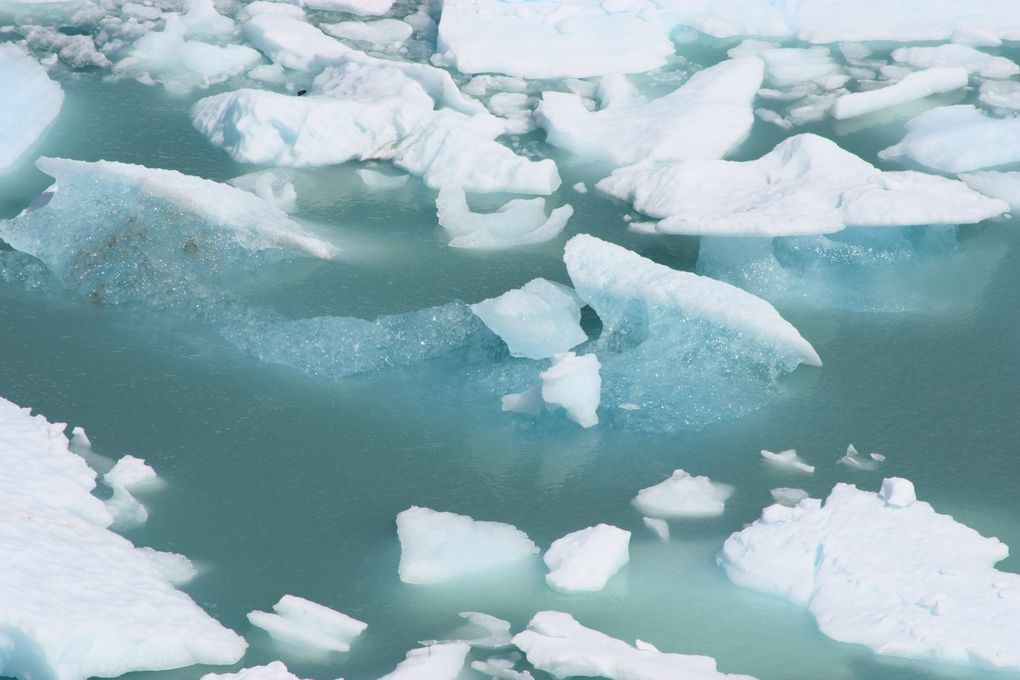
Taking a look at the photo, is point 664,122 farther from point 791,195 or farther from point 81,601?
point 81,601

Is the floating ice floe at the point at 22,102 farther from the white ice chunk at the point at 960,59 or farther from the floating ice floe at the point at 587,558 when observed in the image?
the white ice chunk at the point at 960,59

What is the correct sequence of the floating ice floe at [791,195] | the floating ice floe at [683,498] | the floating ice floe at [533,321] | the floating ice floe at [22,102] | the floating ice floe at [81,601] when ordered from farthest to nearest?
the floating ice floe at [22,102] < the floating ice floe at [791,195] < the floating ice floe at [533,321] < the floating ice floe at [683,498] < the floating ice floe at [81,601]

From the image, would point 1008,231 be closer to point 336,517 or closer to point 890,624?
point 890,624

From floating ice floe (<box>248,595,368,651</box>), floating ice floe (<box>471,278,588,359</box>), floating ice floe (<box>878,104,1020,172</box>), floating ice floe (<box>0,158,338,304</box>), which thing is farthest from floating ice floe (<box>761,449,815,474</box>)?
floating ice floe (<box>878,104,1020,172</box>)

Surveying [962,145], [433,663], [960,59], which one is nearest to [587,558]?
[433,663]

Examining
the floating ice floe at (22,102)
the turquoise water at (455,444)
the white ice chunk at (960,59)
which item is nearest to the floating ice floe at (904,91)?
the white ice chunk at (960,59)

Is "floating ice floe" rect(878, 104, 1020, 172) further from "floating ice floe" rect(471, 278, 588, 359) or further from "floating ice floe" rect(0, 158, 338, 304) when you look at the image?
"floating ice floe" rect(0, 158, 338, 304)

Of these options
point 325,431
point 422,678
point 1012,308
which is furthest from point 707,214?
point 422,678
